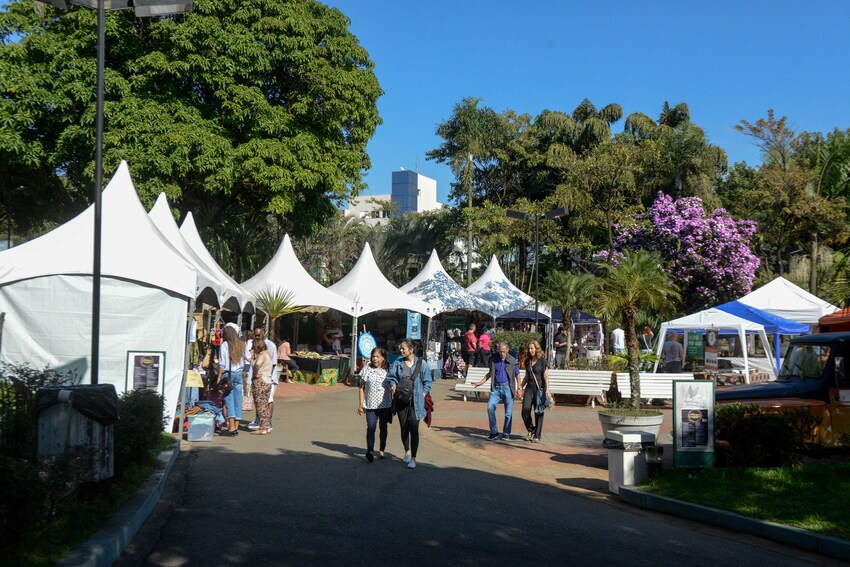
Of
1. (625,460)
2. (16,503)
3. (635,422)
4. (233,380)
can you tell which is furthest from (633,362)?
(16,503)

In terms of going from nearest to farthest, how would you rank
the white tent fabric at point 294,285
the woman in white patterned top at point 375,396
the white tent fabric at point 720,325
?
the woman in white patterned top at point 375,396 → the white tent fabric at point 720,325 → the white tent fabric at point 294,285

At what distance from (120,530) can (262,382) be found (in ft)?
24.7

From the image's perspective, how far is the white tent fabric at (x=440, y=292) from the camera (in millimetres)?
30938

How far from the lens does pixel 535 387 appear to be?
45.3 feet

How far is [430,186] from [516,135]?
133694mm

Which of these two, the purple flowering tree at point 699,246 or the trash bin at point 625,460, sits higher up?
the purple flowering tree at point 699,246

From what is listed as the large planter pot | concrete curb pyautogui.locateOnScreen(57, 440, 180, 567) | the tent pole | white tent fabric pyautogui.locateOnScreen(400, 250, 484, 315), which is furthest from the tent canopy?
white tent fabric pyautogui.locateOnScreen(400, 250, 484, 315)

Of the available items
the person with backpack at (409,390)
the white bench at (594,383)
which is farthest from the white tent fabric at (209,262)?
the person with backpack at (409,390)

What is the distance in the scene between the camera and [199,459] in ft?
37.4

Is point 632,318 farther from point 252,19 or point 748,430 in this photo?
point 252,19

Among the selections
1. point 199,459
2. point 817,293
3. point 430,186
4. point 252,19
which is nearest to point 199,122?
point 252,19

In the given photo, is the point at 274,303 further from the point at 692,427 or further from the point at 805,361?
the point at 692,427

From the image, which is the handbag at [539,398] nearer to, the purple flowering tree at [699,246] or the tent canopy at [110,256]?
the tent canopy at [110,256]

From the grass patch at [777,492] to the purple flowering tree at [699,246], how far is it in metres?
26.3
